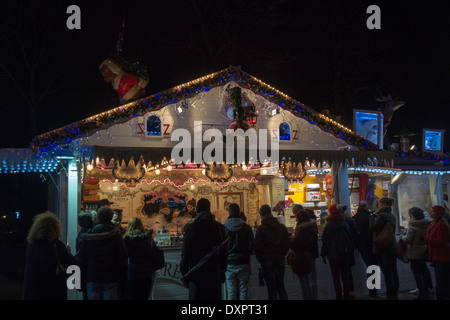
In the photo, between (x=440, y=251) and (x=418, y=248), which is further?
(x=418, y=248)

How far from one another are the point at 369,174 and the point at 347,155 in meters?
4.72

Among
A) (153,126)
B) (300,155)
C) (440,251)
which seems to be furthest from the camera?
(300,155)

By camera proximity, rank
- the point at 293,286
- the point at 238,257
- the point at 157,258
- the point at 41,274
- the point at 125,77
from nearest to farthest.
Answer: the point at 41,274 < the point at 157,258 < the point at 238,257 < the point at 293,286 < the point at 125,77

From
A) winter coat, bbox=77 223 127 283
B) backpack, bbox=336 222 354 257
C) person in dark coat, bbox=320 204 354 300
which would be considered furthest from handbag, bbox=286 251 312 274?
winter coat, bbox=77 223 127 283

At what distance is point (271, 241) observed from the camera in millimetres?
7129

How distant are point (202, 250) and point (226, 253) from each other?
453 mm

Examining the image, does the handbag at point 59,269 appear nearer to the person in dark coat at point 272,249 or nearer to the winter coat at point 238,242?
the winter coat at point 238,242

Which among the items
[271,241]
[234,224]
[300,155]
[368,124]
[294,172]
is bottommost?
[271,241]

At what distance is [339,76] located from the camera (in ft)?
87.1

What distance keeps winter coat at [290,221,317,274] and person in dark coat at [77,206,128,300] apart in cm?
307

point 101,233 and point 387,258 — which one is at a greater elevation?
point 101,233

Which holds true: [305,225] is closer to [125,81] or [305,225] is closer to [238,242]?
[238,242]

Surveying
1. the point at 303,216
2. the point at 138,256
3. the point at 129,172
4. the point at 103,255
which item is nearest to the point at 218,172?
the point at 129,172
